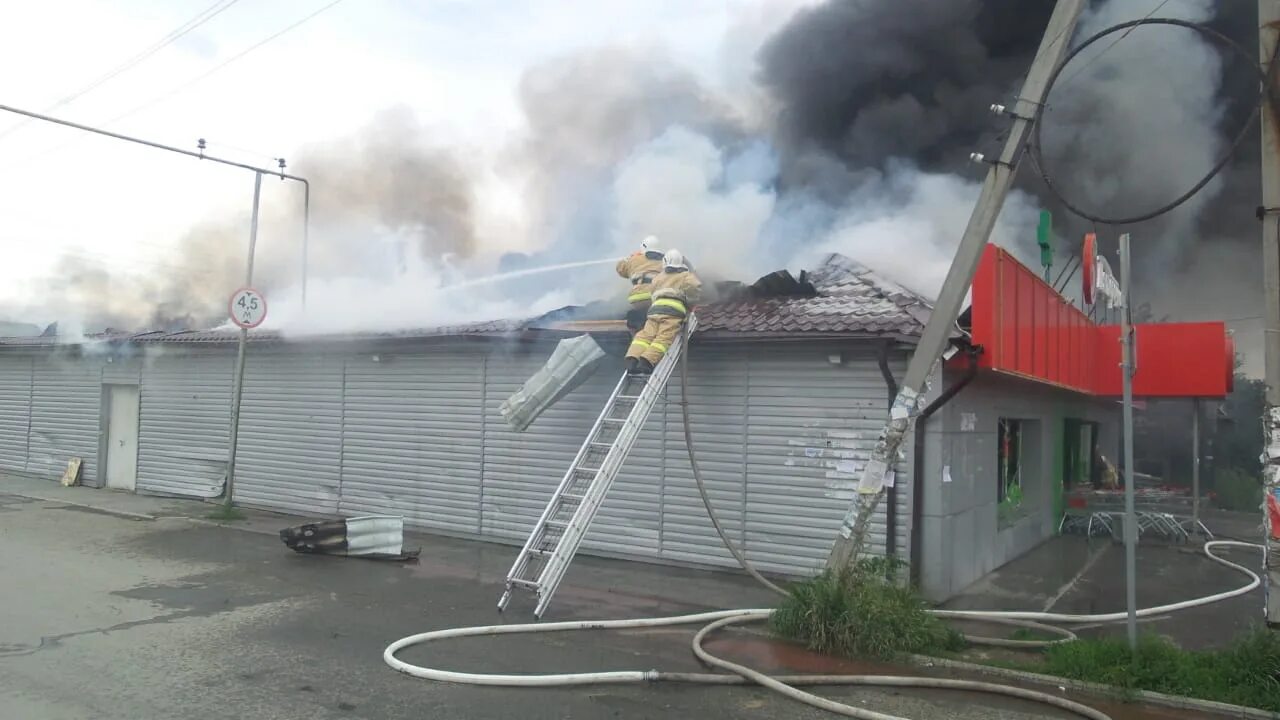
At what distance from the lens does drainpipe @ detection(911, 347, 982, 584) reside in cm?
805

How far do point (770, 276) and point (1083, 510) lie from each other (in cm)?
773

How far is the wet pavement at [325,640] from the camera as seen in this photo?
5.08m

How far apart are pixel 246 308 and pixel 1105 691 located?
11139 mm

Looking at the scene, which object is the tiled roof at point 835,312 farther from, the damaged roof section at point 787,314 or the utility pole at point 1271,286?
the utility pole at point 1271,286

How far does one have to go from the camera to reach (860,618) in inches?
249

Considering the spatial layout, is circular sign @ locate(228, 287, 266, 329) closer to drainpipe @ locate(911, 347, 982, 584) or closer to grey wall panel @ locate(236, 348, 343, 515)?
grey wall panel @ locate(236, 348, 343, 515)

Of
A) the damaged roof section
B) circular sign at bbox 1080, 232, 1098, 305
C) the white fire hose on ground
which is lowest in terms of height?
the white fire hose on ground

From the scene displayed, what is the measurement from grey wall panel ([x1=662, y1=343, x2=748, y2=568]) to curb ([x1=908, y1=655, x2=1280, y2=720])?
319 centimetres

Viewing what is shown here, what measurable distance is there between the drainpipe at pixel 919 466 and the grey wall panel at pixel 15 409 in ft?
56.4

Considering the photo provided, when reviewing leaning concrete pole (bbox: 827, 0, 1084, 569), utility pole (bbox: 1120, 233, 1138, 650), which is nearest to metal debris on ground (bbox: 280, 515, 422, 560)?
leaning concrete pole (bbox: 827, 0, 1084, 569)

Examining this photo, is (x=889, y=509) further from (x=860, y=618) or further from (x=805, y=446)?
(x=860, y=618)

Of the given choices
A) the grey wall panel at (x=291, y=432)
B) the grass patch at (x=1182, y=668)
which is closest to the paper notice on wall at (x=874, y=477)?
the grass patch at (x=1182, y=668)

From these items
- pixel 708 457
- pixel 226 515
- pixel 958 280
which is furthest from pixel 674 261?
pixel 226 515

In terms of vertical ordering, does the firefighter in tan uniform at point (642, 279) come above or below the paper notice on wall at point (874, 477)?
above
